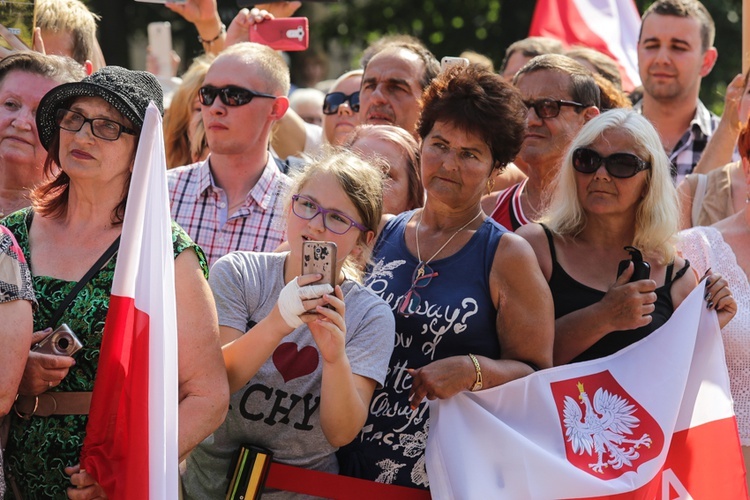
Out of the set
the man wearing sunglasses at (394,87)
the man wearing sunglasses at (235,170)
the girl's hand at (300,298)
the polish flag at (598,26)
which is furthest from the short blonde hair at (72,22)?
the polish flag at (598,26)

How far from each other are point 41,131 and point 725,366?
2476mm

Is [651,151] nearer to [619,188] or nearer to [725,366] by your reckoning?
[619,188]

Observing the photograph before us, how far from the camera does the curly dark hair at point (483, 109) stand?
11.7 ft

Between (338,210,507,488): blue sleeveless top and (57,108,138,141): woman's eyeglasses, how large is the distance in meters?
1.01

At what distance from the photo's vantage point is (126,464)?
2.86m

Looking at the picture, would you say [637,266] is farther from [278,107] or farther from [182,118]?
[182,118]

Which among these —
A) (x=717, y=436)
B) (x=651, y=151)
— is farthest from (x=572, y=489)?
(x=651, y=151)

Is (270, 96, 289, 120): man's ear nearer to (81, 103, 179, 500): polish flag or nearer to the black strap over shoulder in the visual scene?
the black strap over shoulder

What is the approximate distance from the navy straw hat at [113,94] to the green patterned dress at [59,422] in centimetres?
44

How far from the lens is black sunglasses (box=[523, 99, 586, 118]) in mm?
4602

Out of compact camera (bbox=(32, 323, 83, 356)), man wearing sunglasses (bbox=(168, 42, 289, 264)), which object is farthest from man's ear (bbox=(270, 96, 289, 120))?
compact camera (bbox=(32, 323, 83, 356))

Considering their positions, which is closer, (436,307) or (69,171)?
(69,171)

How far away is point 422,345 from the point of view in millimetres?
3432

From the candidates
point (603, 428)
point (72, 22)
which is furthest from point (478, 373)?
point (72, 22)
